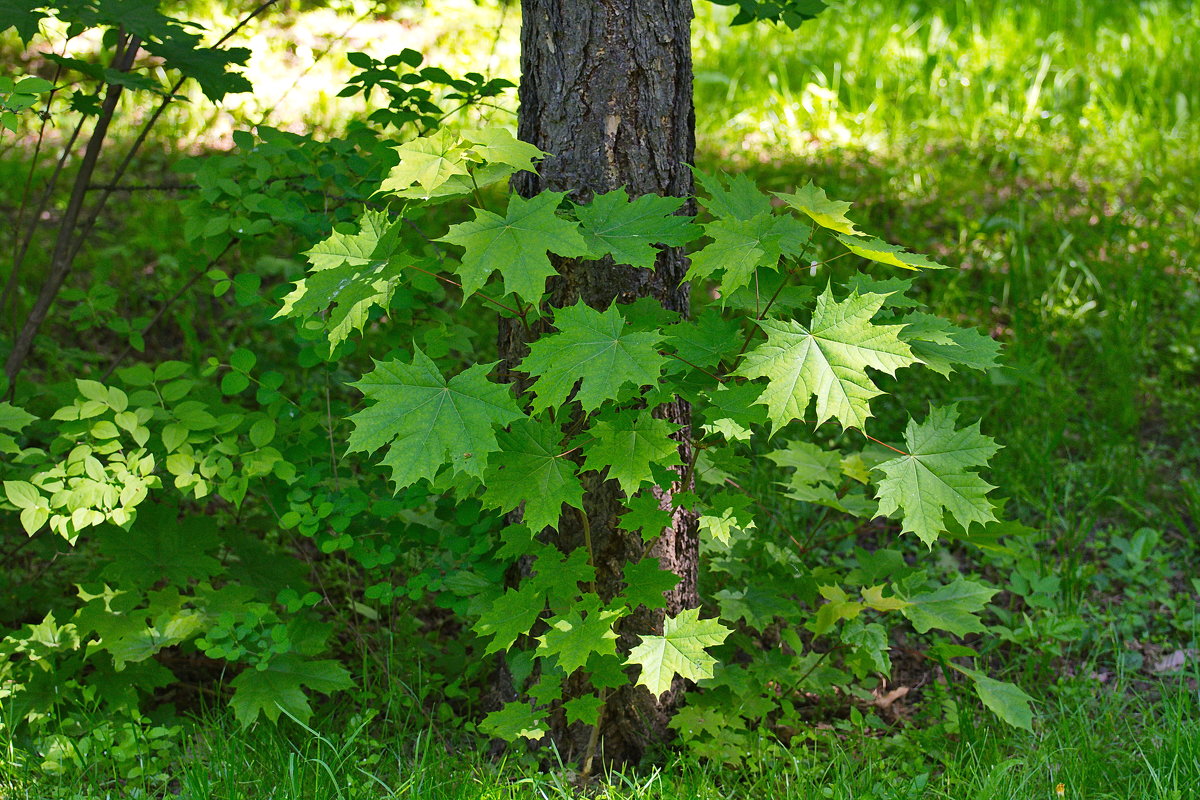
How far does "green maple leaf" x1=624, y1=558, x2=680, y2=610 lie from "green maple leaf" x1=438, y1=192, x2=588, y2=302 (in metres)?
0.67

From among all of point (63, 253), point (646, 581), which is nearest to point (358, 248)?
point (646, 581)

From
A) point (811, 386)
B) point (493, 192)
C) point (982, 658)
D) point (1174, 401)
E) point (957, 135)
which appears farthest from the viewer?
point (957, 135)

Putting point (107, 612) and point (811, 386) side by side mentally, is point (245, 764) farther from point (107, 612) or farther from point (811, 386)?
point (811, 386)

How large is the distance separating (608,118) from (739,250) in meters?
0.54

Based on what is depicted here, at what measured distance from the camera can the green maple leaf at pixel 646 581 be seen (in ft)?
6.68

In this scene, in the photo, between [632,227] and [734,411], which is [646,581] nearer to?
[734,411]

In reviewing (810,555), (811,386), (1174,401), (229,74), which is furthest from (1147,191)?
(229,74)

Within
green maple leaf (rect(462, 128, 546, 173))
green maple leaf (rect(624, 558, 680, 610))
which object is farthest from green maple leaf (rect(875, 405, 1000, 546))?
green maple leaf (rect(462, 128, 546, 173))

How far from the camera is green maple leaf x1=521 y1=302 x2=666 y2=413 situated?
161 cm

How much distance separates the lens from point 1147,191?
448 cm

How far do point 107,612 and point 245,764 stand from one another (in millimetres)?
496

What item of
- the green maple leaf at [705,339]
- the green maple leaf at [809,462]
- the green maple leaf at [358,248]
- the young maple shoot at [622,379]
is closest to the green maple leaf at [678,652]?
the young maple shoot at [622,379]

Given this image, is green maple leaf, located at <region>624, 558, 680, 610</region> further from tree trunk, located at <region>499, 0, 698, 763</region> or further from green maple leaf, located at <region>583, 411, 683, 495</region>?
green maple leaf, located at <region>583, 411, 683, 495</region>

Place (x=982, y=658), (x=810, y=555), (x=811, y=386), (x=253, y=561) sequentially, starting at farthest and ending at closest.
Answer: (x=810, y=555) < (x=982, y=658) < (x=253, y=561) < (x=811, y=386)
